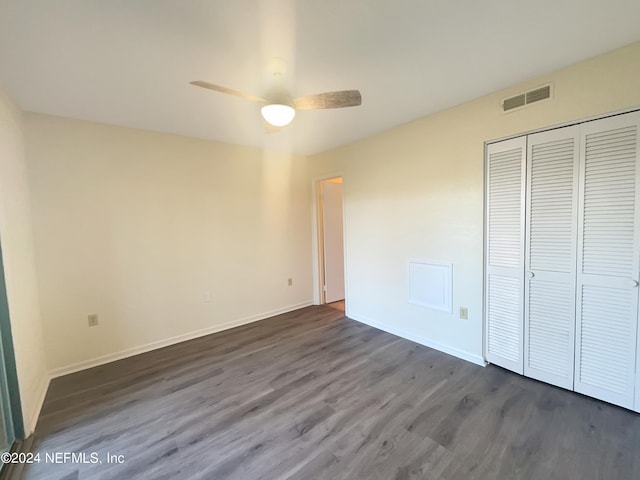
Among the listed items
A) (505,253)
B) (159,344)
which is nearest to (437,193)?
(505,253)

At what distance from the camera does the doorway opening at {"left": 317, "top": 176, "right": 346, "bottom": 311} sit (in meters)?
4.36

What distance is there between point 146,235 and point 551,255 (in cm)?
384

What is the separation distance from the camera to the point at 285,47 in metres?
1.62

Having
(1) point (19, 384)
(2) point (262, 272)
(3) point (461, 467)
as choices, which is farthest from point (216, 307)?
(3) point (461, 467)

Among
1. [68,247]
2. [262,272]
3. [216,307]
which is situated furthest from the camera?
[262,272]

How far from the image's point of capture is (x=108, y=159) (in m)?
2.68

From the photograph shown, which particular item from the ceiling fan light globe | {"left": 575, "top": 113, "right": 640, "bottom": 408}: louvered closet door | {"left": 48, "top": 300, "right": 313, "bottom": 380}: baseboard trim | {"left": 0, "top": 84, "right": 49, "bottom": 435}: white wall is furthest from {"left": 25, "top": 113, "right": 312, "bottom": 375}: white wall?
{"left": 575, "top": 113, "right": 640, "bottom": 408}: louvered closet door

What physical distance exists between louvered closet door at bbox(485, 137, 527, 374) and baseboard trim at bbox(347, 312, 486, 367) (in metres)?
0.12

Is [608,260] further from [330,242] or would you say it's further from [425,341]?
[330,242]

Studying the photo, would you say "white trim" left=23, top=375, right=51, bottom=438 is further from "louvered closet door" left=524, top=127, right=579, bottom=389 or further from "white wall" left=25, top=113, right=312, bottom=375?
"louvered closet door" left=524, top=127, right=579, bottom=389

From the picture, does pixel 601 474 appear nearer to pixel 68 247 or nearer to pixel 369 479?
pixel 369 479

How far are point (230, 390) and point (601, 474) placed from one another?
2.39m

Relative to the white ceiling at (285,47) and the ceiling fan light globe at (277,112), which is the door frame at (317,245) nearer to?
the white ceiling at (285,47)

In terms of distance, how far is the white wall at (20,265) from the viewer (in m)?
1.75
